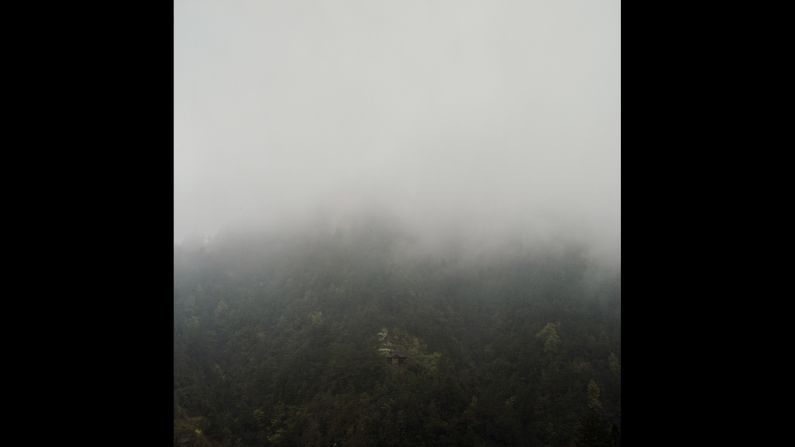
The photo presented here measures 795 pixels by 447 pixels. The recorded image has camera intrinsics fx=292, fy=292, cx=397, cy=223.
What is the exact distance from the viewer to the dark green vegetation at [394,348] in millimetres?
23188

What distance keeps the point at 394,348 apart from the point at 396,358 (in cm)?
132

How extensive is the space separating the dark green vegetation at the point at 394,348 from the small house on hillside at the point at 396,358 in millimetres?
596

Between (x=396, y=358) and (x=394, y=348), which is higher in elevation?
(x=394, y=348)

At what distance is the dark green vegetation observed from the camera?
913 inches

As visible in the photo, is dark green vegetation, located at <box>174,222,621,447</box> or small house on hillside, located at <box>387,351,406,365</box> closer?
dark green vegetation, located at <box>174,222,621,447</box>

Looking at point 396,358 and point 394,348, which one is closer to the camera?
point 396,358

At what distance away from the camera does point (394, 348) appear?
1153 inches

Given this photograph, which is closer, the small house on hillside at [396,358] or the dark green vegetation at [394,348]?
the dark green vegetation at [394,348]

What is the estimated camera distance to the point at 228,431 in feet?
76.5

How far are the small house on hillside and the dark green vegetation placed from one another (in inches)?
23.5

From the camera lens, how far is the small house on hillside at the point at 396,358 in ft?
91.0
